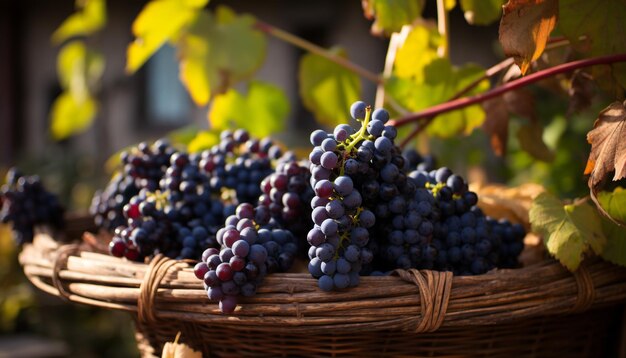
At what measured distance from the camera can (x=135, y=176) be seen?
110 cm

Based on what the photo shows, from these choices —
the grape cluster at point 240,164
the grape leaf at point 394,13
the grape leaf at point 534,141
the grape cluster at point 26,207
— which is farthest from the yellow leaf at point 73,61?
the grape leaf at point 534,141

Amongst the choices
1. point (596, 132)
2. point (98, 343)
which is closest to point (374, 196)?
point (596, 132)

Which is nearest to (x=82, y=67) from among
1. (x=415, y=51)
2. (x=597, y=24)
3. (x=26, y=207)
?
(x=26, y=207)

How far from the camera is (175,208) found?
3.25 feet

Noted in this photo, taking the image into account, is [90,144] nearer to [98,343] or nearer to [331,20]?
[331,20]

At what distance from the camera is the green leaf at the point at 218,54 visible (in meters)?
1.42

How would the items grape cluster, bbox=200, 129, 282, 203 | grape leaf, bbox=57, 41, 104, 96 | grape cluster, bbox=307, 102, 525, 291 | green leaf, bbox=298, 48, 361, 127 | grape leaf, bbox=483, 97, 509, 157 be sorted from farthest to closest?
1. grape leaf, bbox=57, 41, 104, 96
2. green leaf, bbox=298, 48, 361, 127
3. grape leaf, bbox=483, 97, 509, 157
4. grape cluster, bbox=200, 129, 282, 203
5. grape cluster, bbox=307, 102, 525, 291

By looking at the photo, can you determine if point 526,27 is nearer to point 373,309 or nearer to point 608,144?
point 608,144

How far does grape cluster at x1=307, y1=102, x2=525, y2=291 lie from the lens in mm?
759

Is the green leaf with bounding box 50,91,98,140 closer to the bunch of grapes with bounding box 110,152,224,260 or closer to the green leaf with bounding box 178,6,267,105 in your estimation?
the green leaf with bounding box 178,6,267,105

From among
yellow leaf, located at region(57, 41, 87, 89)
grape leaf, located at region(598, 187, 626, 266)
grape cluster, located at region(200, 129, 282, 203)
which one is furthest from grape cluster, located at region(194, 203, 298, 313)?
yellow leaf, located at region(57, 41, 87, 89)

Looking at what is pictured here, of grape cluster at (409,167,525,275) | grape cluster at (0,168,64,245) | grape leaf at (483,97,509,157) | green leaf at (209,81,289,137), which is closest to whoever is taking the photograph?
grape cluster at (409,167,525,275)

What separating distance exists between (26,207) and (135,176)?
290 mm

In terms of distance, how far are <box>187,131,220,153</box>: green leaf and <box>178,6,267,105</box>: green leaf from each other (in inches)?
6.4
